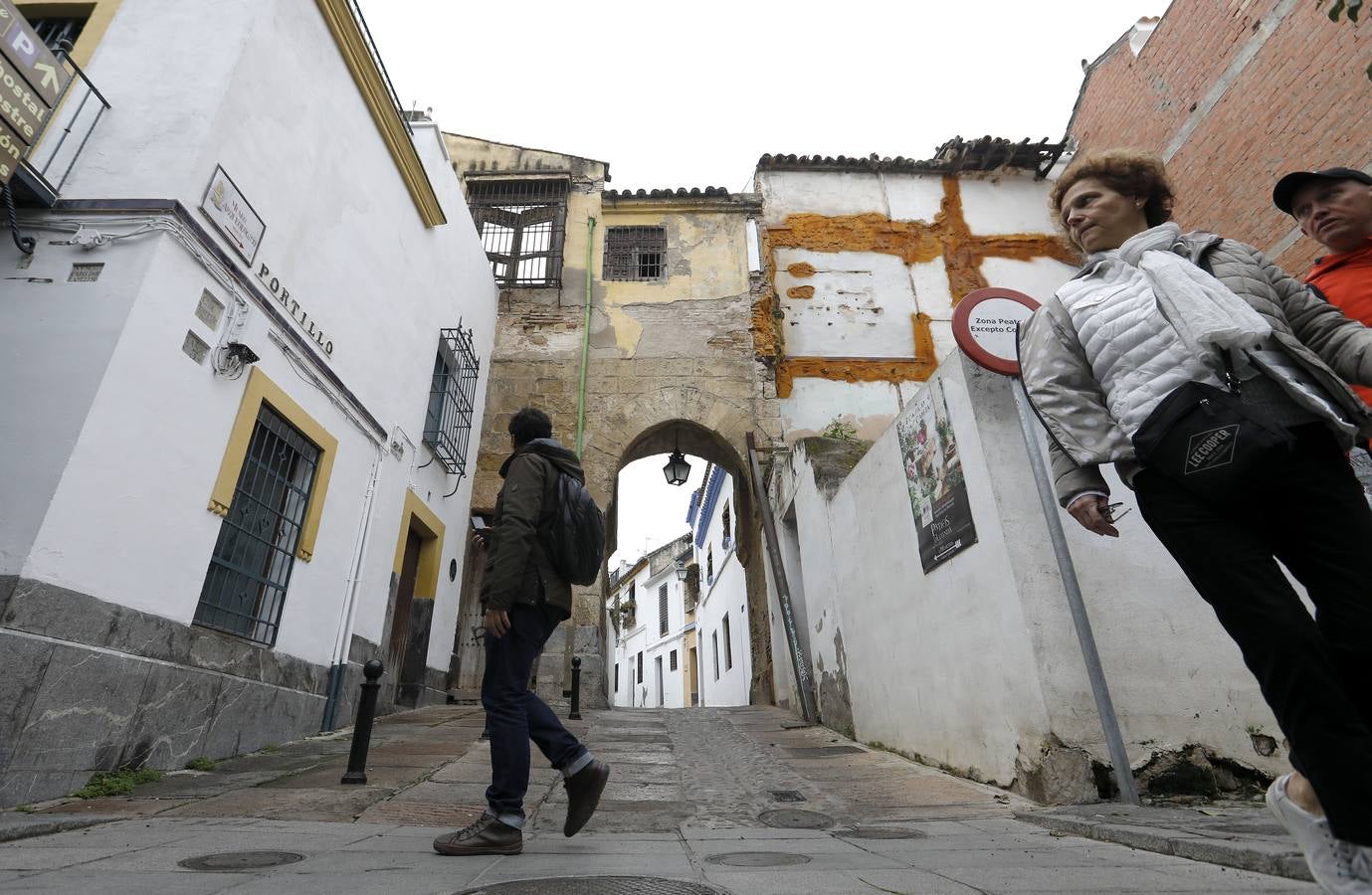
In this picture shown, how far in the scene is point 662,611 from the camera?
29.7 m

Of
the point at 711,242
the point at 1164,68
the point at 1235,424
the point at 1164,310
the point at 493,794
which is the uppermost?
the point at 1164,68

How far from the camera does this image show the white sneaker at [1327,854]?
1.22 m

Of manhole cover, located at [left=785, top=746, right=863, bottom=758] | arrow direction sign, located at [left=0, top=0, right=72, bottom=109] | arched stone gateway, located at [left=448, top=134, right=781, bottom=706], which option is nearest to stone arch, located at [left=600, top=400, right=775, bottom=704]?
arched stone gateway, located at [left=448, top=134, right=781, bottom=706]

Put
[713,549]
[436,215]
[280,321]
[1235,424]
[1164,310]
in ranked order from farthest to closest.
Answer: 1. [713,549]
2. [436,215]
3. [280,321]
4. [1164,310]
5. [1235,424]

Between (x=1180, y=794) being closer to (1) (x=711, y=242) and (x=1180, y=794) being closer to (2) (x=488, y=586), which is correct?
(2) (x=488, y=586)

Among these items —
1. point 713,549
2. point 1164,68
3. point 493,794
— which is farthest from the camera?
point 713,549

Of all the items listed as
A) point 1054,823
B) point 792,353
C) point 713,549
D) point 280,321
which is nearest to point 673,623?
point 713,549

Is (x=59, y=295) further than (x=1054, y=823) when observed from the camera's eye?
Yes

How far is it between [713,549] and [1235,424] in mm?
18012

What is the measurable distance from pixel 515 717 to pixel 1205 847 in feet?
6.93

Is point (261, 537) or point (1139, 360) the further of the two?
point (261, 537)

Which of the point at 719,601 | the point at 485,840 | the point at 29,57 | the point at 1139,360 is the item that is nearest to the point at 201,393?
the point at 29,57

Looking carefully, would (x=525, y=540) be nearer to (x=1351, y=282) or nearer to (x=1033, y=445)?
(x=1033, y=445)

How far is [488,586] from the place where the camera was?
261 cm
